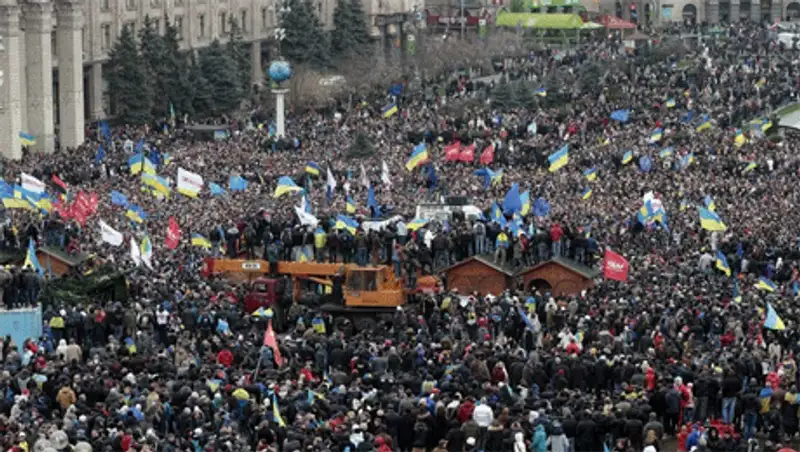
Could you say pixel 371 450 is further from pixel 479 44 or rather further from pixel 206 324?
pixel 479 44

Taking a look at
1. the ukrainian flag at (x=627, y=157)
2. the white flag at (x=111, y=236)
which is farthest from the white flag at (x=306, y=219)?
the ukrainian flag at (x=627, y=157)

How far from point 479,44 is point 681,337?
69.7m

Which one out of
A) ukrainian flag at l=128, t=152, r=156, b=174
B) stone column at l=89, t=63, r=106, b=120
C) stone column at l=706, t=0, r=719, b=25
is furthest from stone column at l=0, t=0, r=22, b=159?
stone column at l=706, t=0, r=719, b=25

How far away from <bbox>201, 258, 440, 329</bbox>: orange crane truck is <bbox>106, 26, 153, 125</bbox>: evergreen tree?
39337mm

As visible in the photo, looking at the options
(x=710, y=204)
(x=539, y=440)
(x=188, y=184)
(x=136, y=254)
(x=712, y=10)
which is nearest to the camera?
(x=539, y=440)

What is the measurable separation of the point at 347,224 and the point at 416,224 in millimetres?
2652

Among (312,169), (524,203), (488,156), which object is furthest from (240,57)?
(524,203)

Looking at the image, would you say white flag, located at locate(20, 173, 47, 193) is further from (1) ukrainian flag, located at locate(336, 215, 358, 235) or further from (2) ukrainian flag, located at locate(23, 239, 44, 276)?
(1) ukrainian flag, located at locate(336, 215, 358, 235)

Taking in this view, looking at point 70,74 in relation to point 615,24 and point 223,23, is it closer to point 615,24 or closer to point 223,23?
point 223,23

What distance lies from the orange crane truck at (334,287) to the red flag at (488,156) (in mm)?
21146

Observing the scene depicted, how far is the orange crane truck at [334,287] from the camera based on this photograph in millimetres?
51812

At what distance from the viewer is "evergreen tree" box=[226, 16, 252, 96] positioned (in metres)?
100

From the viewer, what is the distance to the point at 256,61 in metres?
111

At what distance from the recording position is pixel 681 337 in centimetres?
4653
